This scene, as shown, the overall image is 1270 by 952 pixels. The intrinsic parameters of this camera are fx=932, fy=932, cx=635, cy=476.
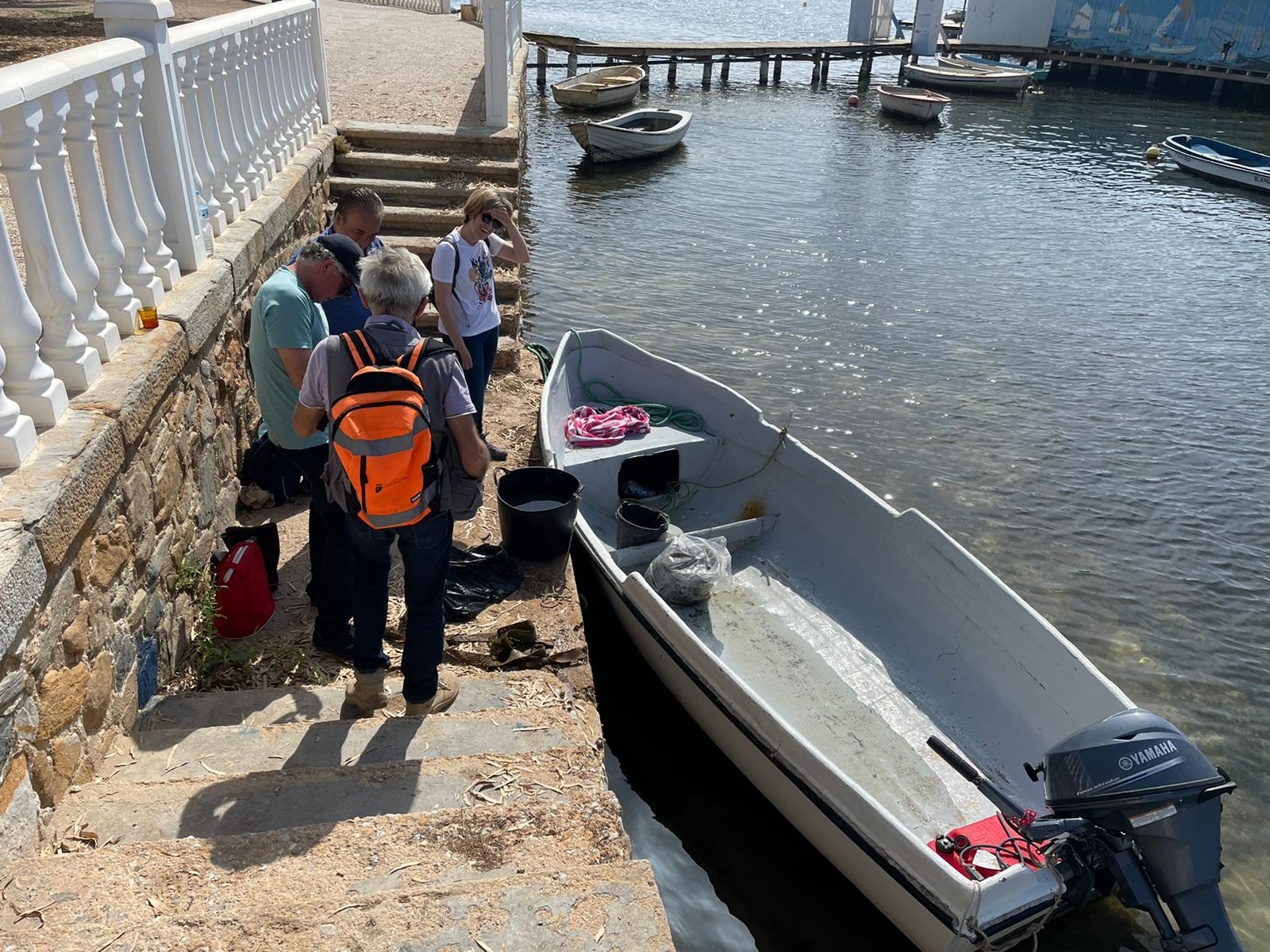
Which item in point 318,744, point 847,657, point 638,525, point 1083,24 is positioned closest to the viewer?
point 318,744

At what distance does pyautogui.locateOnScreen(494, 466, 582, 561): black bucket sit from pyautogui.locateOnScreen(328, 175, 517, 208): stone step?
15.7ft

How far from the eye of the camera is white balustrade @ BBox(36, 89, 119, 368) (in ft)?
11.1

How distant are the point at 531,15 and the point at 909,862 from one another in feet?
213

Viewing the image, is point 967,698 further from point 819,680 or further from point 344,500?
point 344,500

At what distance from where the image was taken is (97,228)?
12.8 feet

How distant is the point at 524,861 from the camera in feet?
9.53

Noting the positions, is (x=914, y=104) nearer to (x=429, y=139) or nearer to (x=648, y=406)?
(x=429, y=139)

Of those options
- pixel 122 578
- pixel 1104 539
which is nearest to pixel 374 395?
pixel 122 578

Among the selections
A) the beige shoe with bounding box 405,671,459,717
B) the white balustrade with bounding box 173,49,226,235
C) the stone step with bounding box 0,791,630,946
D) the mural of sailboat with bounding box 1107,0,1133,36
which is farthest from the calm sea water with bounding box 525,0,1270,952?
the mural of sailboat with bounding box 1107,0,1133,36

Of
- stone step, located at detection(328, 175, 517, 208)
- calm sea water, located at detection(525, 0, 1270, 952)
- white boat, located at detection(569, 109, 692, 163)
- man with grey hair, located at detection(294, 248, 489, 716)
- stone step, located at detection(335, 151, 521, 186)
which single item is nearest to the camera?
man with grey hair, located at detection(294, 248, 489, 716)

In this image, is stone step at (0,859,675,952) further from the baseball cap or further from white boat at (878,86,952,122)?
white boat at (878,86,952,122)

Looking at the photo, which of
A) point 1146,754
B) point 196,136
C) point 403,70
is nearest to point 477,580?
point 196,136

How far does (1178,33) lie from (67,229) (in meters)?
43.4

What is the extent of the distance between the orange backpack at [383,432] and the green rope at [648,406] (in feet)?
15.5
